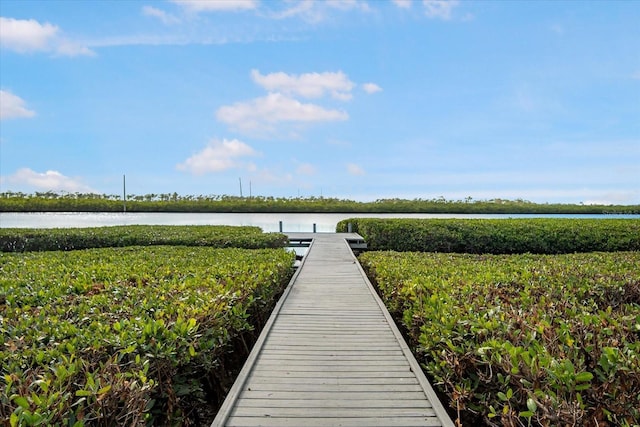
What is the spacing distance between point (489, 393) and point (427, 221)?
12.9 meters

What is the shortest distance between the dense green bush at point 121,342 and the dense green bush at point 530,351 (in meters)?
2.04

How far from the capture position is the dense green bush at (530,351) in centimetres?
234

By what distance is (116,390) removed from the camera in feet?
7.40

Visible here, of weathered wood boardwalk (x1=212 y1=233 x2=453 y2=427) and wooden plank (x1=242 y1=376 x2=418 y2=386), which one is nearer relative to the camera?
weathered wood boardwalk (x1=212 y1=233 x2=453 y2=427)

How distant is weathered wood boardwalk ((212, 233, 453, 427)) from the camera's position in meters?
2.96

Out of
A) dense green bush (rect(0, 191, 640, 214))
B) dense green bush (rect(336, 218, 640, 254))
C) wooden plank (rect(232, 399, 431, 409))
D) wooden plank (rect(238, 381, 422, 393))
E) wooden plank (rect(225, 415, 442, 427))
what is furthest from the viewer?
dense green bush (rect(0, 191, 640, 214))

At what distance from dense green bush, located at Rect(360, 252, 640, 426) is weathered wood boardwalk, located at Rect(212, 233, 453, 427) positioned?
307 mm

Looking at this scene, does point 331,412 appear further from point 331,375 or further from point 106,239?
point 106,239

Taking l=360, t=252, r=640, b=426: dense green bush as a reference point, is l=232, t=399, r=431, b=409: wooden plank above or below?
below

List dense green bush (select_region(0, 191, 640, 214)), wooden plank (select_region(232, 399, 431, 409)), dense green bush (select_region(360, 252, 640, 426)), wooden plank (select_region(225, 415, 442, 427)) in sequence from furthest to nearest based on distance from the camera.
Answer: dense green bush (select_region(0, 191, 640, 214)) < wooden plank (select_region(232, 399, 431, 409)) < wooden plank (select_region(225, 415, 442, 427)) < dense green bush (select_region(360, 252, 640, 426))

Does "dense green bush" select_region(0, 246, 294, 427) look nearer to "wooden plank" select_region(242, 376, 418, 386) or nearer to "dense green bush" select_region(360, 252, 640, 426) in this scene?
"wooden plank" select_region(242, 376, 418, 386)

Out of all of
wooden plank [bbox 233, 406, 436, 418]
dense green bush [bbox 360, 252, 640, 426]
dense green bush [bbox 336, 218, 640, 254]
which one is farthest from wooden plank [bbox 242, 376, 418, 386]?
dense green bush [bbox 336, 218, 640, 254]

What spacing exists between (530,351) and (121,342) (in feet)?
9.28

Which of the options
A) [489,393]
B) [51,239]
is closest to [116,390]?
[489,393]
